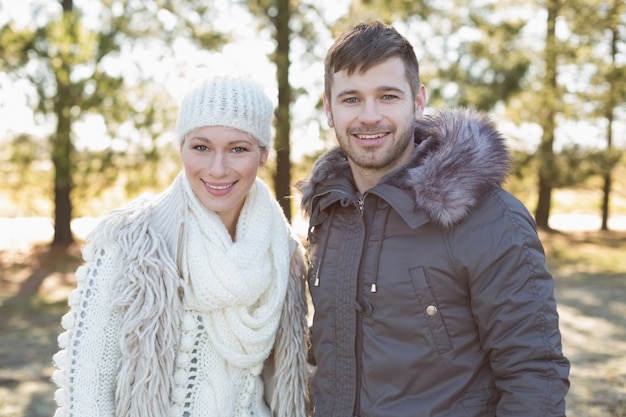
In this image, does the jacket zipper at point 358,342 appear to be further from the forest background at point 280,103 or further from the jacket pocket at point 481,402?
the forest background at point 280,103

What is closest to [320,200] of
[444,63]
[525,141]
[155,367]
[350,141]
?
[350,141]

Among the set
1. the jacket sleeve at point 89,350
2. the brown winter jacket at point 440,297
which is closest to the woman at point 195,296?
the jacket sleeve at point 89,350

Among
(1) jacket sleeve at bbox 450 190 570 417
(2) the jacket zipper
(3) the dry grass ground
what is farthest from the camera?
(3) the dry grass ground

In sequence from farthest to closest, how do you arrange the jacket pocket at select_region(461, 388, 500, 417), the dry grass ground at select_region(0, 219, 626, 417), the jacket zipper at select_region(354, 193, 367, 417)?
the dry grass ground at select_region(0, 219, 626, 417) < the jacket zipper at select_region(354, 193, 367, 417) < the jacket pocket at select_region(461, 388, 500, 417)

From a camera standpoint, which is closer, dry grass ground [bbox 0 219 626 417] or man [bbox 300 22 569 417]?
man [bbox 300 22 569 417]

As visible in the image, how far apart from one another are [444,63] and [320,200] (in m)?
11.2

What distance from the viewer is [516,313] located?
6.74ft

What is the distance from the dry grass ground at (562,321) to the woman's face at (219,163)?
327cm

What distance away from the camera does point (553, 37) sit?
14.8 meters

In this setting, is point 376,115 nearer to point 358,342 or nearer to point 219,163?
point 219,163

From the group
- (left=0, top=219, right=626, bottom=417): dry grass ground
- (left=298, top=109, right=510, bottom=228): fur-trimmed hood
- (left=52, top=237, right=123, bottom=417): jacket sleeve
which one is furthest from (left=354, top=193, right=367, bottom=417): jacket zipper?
(left=0, top=219, right=626, bottom=417): dry grass ground

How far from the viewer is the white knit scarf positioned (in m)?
2.39

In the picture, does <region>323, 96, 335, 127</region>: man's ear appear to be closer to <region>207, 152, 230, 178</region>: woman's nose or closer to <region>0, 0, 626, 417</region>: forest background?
<region>207, 152, 230, 178</region>: woman's nose

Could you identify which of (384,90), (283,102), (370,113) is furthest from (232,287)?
(283,102)
